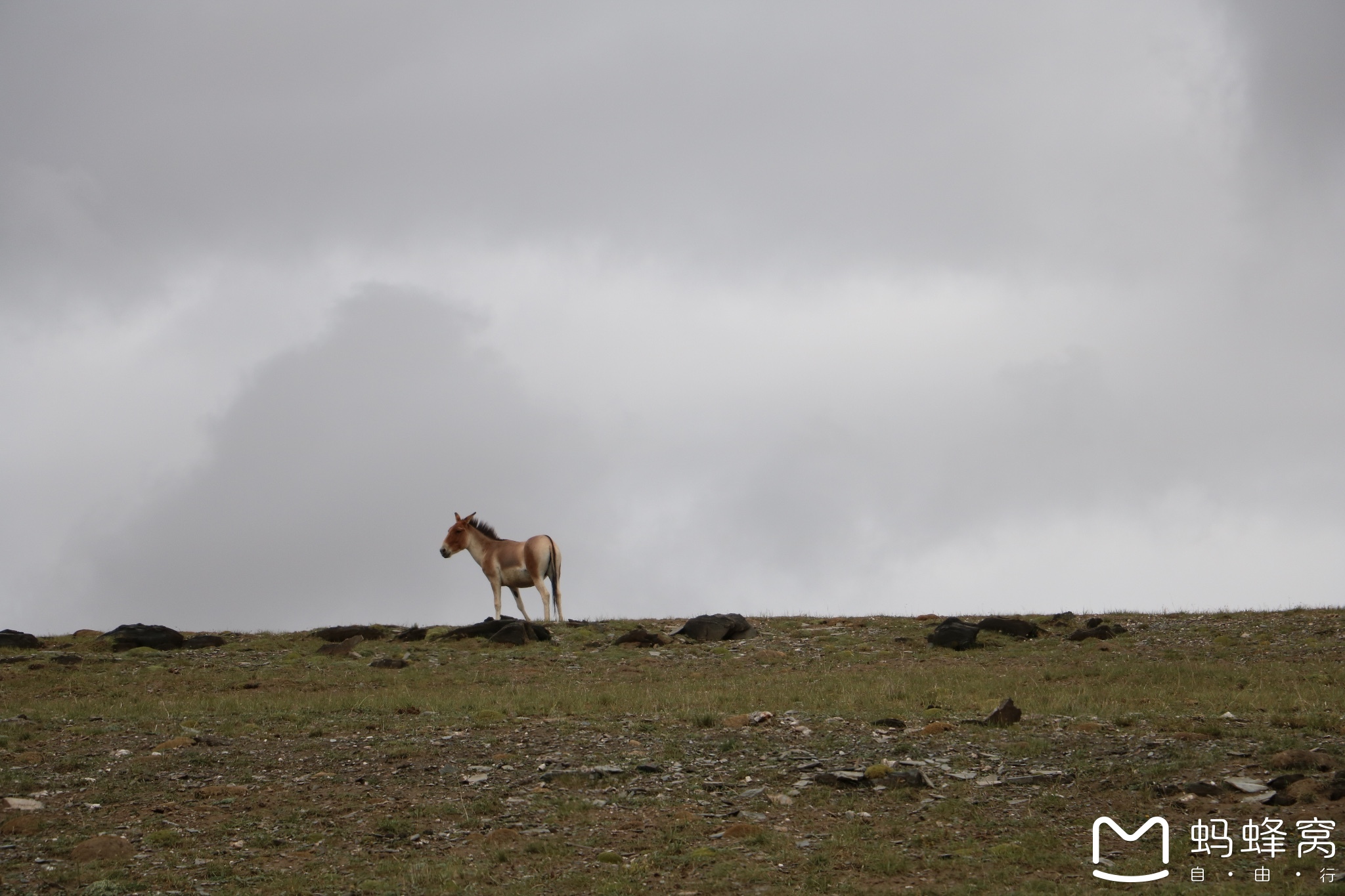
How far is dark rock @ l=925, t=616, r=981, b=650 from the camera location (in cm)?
2931

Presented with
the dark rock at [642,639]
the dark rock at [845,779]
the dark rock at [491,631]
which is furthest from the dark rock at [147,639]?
the dark rock at [845,779]

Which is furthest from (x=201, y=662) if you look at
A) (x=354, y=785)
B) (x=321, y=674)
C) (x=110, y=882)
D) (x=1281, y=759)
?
(x=1281, y=759)

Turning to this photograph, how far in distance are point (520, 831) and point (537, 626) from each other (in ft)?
57.1

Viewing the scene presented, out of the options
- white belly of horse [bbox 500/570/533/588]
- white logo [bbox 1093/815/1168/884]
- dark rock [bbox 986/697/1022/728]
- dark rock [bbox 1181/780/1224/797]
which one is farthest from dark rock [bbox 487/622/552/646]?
white logo [bbox 1093/815/1168/884]

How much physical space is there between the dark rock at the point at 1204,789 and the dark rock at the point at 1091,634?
15.6 metres

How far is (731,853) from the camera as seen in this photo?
13.1 m

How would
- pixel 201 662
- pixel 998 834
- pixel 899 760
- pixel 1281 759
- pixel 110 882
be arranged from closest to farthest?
1. pixel 110 882
2. pixel 998 834
3. pixel 1281 759
4. pixel 899 760
5. pixel 201 662

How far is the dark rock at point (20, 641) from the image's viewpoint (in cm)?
3172

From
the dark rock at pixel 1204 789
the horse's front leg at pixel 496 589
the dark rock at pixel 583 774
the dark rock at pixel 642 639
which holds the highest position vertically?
the horse's front leg at pixel 496 589

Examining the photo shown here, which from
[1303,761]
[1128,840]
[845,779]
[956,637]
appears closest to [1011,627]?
[956,637]

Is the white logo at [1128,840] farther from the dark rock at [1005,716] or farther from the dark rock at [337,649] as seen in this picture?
the dark rock at [337,649]

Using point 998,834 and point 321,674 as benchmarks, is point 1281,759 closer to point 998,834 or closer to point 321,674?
point 998,834

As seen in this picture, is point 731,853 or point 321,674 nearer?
point 731,853

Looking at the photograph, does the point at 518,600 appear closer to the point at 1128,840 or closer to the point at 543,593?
the point at 543,593
